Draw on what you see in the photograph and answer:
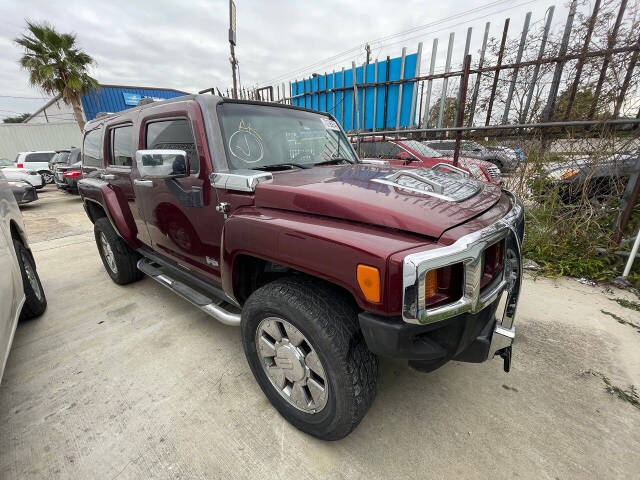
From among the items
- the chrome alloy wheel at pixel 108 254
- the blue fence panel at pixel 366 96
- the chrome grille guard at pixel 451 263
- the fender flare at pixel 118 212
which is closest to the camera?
the chrome grille guard at pixel 451 263

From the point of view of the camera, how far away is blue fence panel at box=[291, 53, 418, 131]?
225 inches

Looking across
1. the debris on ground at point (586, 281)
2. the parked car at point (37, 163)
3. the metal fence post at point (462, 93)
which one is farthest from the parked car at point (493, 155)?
the parked car at point (37, 163)

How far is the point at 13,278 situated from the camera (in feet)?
7.18

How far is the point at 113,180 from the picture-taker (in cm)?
310

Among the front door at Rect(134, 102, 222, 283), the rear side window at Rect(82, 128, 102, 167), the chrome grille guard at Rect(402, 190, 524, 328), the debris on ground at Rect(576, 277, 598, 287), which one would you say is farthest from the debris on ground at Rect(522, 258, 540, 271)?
the rear side window at Rect(82, 128, 102, 167)

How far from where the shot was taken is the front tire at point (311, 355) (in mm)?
1432

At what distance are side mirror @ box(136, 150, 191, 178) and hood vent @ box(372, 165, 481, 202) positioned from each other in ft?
3.94

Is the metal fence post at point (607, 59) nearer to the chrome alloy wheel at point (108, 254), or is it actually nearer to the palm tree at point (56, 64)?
the chrome alloy wheel at point (108, 254)

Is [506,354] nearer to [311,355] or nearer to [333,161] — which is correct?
[311,355]

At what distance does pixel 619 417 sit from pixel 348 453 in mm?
1642

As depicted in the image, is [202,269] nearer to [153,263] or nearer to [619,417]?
[153,263]

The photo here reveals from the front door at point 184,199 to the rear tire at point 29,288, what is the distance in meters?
1.23

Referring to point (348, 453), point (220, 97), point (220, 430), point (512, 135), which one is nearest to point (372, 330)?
point (348, 453)

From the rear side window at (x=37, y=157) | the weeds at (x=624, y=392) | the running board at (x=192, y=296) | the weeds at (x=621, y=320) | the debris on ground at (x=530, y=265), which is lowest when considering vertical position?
the weeds at (x=624, y=392)
